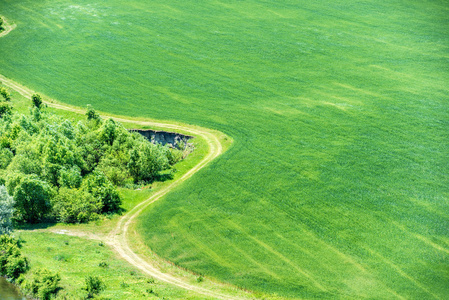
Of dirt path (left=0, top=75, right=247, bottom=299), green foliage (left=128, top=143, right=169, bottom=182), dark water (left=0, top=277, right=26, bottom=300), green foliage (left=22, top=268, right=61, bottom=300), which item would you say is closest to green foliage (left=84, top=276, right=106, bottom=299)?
green foliage (left=22, top=268, right=61, bottom=300)

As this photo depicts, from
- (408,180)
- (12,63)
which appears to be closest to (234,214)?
(408,180)

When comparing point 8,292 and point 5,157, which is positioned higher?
point 5,157

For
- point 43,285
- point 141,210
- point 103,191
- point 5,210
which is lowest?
point 43,285

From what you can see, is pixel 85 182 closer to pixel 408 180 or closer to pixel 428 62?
pixel 408 180

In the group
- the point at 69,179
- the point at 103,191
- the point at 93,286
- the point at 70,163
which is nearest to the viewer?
the point at 93,286

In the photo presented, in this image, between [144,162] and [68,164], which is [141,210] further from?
[68,164]

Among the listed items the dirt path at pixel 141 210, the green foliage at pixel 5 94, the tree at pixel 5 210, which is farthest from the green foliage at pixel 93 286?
the green foliage at pixel 5 94

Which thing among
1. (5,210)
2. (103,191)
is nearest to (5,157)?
(5,210)
